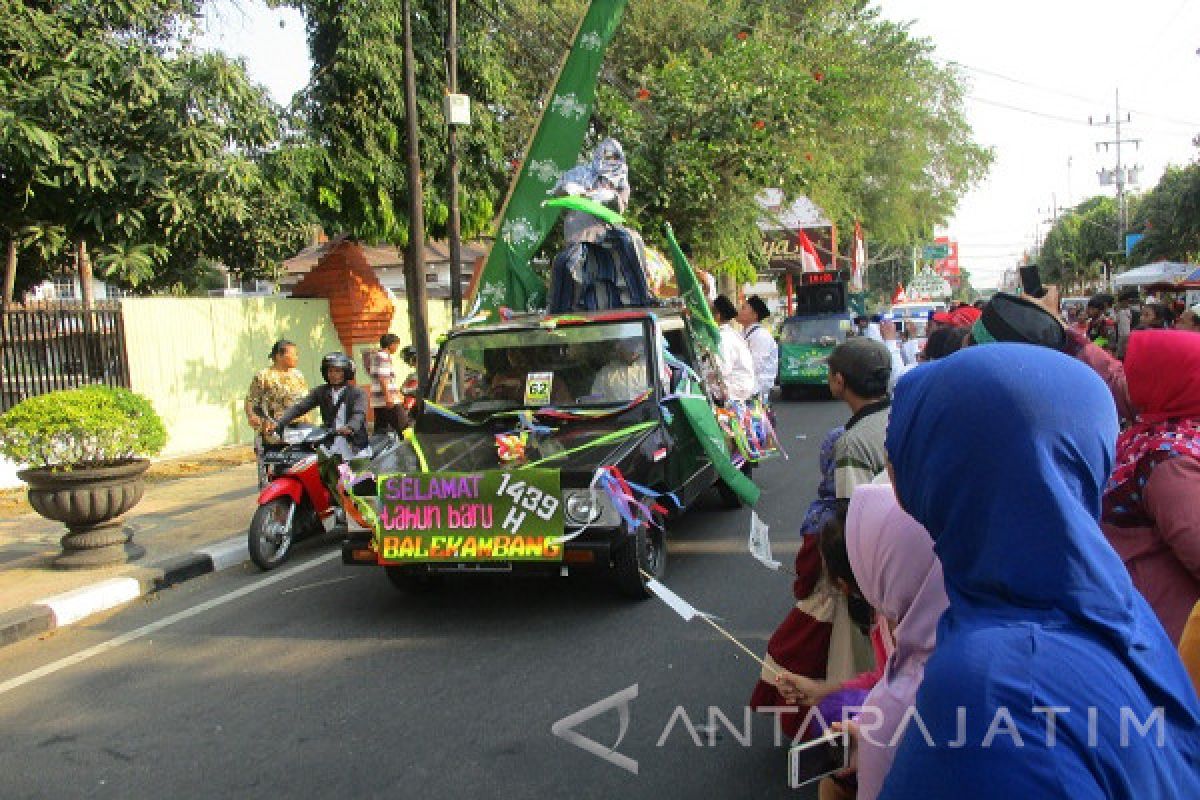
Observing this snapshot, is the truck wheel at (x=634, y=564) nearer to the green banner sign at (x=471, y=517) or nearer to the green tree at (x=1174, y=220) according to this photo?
the green banner sign at (x=471, y=517)

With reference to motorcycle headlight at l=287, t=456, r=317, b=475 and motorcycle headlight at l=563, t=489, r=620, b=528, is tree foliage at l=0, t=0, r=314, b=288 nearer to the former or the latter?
motorcycle headlight at l=287, t=456, r=317, b=475

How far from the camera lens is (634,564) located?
17.6 feet

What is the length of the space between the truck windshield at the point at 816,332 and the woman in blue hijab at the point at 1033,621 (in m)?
18.0

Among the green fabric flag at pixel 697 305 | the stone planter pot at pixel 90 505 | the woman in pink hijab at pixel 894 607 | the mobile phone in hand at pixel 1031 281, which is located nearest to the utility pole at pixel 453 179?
the green fabric flag at pixel 697 305

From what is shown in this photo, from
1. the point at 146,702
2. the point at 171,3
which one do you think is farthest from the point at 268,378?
the point at 171,3

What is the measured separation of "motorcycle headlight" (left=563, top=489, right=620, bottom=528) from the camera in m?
5.14

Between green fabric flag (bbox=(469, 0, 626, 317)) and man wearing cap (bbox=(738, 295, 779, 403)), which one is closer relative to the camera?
man wearing cap (bbox=(738, 295, 779, 403))

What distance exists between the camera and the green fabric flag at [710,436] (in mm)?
6461

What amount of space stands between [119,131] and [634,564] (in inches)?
271

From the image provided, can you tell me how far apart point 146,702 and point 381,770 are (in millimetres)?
1691

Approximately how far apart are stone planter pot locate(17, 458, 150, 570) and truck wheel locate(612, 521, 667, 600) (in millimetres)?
4100

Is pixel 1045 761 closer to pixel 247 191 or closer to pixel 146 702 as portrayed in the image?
pixel 146 702

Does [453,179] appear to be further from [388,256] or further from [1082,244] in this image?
[1082,244]

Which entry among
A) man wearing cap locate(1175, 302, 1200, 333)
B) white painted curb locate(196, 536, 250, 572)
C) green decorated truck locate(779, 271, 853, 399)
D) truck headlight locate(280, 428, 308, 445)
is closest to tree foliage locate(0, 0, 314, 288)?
truck headlight locate(280, 428, 308, 445)
